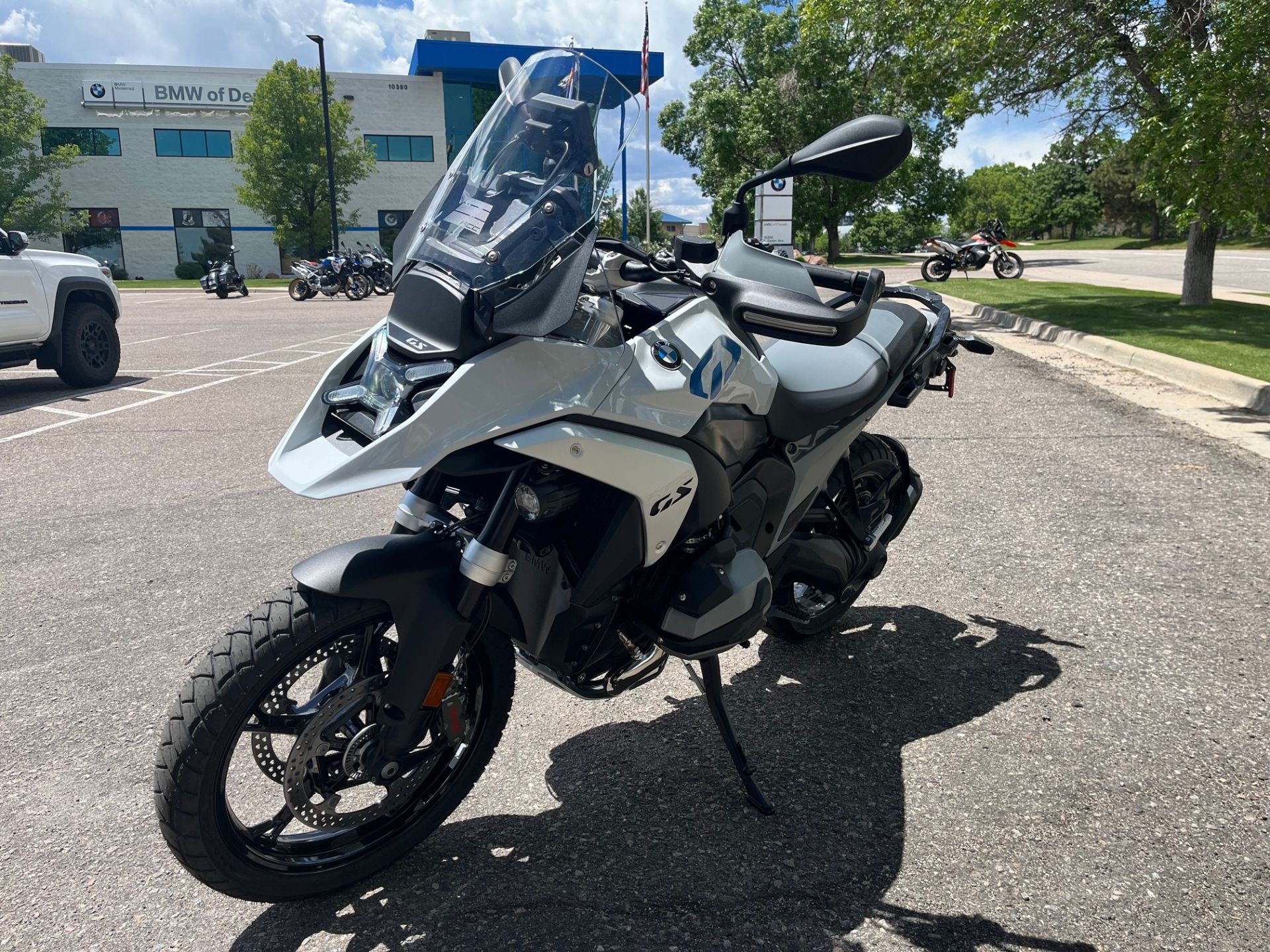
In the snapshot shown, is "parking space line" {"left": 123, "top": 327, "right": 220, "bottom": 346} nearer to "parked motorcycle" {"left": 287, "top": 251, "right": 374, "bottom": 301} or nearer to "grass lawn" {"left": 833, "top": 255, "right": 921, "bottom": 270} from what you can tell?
"parked motorcycle" {"left": 287, "top": 251, "right": 374, "bottom": 301}

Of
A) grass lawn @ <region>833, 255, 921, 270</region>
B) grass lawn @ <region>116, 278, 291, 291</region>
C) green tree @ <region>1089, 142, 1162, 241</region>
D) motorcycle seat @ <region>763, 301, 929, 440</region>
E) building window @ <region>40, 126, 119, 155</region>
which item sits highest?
building window @ <region>40, 126, 119, 155</region>

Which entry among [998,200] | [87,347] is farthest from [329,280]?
[998,200]

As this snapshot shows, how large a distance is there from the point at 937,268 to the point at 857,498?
23.5 m

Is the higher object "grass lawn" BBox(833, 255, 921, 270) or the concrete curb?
"grass lawn" BBox(833, 255, 921, 270)

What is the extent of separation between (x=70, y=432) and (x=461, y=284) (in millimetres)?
7056

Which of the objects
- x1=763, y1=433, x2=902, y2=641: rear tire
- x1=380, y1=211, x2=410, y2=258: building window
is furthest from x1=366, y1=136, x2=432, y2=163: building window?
x1=763, y1=433, x2=902, y2=641: rear tire

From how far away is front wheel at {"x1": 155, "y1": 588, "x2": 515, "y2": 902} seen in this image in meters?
2.04

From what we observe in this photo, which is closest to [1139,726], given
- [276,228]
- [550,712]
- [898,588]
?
[898,588]

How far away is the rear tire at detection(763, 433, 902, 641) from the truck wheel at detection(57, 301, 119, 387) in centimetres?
913

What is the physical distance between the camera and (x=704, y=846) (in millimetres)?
2490

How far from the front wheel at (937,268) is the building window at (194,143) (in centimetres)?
4028

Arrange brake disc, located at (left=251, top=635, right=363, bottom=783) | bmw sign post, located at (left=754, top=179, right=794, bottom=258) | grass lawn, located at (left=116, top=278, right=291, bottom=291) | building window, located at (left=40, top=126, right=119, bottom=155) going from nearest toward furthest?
brake disc, located at (left=251, top=635, right=363, bottom=783)
bmw sign post, located at (left=754, top=179, right=794, bottom=258)
grass lawn, located at (left=116, top=278, right=291, bottom=291)
building window, located at (left=40, top=126, right=119, bottom=155)

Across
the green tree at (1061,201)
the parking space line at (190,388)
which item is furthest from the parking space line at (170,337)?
the green tree at (1061,201)

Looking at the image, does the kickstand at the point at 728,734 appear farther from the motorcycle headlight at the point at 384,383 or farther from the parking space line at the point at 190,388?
the parking space line at the point at 190,388
